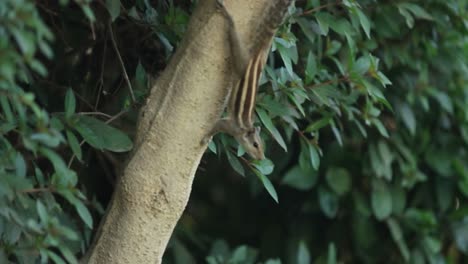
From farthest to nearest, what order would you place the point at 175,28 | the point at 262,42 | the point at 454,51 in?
the point at 454,51 < the point at 175,28 < the point at 262,42

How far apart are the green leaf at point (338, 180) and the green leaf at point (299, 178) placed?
0.18 feet

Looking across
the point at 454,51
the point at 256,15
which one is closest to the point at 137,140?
the point at 256,15

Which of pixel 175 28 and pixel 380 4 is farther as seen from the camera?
pixel 380 4

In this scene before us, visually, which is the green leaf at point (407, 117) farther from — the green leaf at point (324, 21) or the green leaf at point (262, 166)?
the green leaf at point (262, 166)

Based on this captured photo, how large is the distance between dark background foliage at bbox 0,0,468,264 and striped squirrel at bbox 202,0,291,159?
143 millimetres

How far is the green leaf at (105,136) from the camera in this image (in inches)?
68.7

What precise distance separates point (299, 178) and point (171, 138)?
1275 mm

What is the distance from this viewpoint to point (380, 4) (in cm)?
254

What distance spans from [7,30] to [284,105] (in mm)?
857

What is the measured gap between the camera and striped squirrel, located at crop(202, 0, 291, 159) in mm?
1603

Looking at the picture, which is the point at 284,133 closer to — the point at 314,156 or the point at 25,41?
the point at 314,156

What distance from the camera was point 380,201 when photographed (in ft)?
9.54

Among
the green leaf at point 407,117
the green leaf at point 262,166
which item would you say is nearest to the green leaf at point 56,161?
the green leaf at point 262,166

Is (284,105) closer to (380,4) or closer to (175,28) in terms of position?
(175,28)
